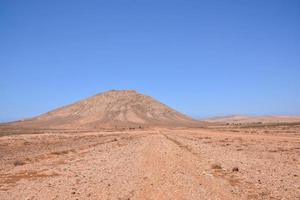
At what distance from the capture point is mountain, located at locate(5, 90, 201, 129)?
148 meters

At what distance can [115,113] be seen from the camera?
16275 centimetres

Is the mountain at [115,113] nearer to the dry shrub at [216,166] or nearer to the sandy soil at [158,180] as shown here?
the sandy soil at [158,180]

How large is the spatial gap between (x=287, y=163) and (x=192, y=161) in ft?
17.9

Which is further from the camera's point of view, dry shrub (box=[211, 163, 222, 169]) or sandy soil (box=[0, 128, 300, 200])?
dry shrub (box=[211, 163, 222, 169])

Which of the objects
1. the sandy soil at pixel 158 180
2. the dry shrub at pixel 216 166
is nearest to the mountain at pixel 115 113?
the sandy soil at pixel 158 180

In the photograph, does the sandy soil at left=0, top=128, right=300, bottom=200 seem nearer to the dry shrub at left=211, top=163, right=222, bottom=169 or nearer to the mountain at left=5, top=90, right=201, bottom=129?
the dry shrub at left=211, top=163, right=222, bottom=169

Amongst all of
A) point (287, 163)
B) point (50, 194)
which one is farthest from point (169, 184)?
point (287, 163)

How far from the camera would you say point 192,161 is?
23.0 metres

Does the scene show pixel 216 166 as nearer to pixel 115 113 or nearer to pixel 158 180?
pixel 158 180

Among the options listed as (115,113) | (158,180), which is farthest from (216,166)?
(115,113)

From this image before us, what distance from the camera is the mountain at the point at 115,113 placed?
148125mm

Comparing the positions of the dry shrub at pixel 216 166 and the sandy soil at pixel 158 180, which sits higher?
the dry shrub at pixel 216 166

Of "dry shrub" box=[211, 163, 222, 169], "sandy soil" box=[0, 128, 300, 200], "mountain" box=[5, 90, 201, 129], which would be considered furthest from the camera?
"mountain" box=[5, 90, 201, 129]

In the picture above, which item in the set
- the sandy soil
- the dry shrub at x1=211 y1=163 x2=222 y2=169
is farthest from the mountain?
the dry shrub at x1=211 y1=163 x2=222 y2=169
